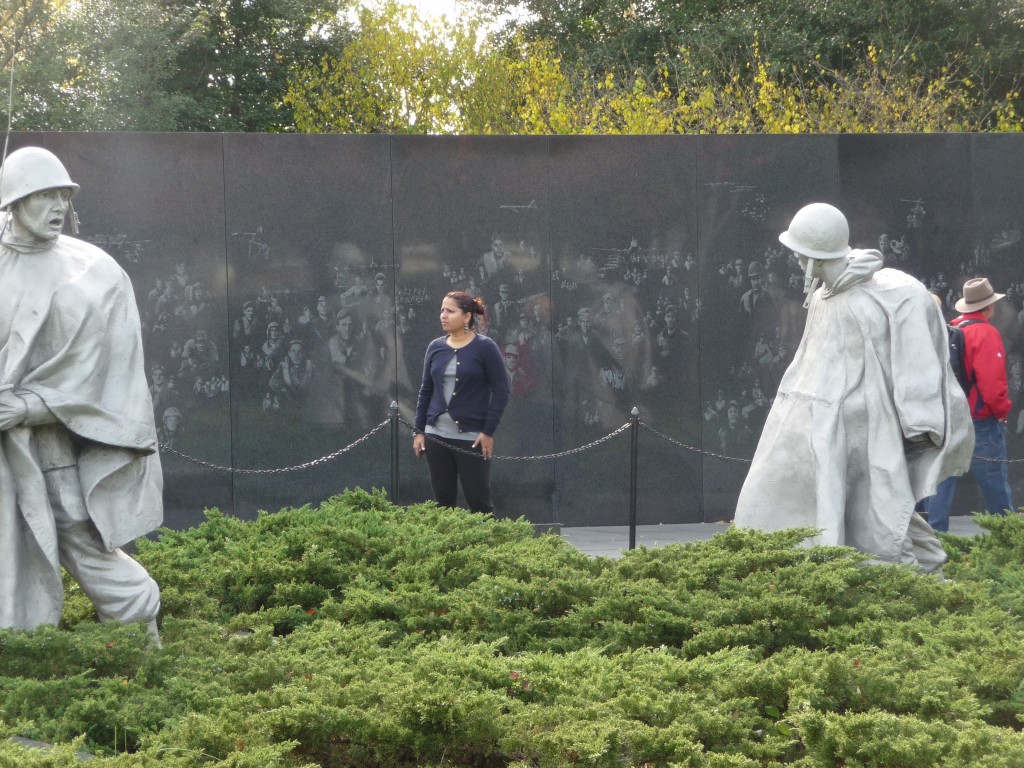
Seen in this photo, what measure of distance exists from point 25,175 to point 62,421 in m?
1.00

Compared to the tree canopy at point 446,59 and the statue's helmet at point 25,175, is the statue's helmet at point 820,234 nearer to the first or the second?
the statue's helmet at point 25,175

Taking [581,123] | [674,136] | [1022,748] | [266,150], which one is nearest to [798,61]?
[581,123]

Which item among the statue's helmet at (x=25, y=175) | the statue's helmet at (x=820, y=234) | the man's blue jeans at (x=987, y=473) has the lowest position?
the man's blue jeans at (x=987, y=473)

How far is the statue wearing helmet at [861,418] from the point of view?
728cm

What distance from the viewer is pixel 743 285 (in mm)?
12070

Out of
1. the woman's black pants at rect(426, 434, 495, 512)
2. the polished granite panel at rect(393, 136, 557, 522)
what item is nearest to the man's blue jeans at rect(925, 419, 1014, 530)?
the polished granite panel at rect(393, 136, 557, 522)

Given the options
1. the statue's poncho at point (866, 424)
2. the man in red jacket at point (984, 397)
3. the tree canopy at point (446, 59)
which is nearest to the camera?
the statue's poncho at point (866, 424)

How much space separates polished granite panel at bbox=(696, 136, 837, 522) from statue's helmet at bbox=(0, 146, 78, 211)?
7117mm

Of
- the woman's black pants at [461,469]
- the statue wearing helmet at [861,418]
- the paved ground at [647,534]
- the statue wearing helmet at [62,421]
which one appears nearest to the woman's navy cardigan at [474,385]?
the woman's black pants at [461,469]

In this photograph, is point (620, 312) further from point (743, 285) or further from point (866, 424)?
point (866, 424)

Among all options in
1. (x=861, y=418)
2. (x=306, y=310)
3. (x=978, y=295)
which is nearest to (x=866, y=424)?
(x=861, y=418)

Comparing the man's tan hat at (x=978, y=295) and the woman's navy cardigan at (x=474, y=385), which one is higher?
the man's tan hat at (x=978, y=295)

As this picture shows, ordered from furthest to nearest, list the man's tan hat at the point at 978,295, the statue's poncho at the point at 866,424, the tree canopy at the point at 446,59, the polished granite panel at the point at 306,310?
the tree canopy at the point at 446,59
the polished granite panel at the point at 306,310
the man's tan hat at the point at 978,295
the statue's poncho at the point at 866,424

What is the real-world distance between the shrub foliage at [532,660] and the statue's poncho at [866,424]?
528 mm
